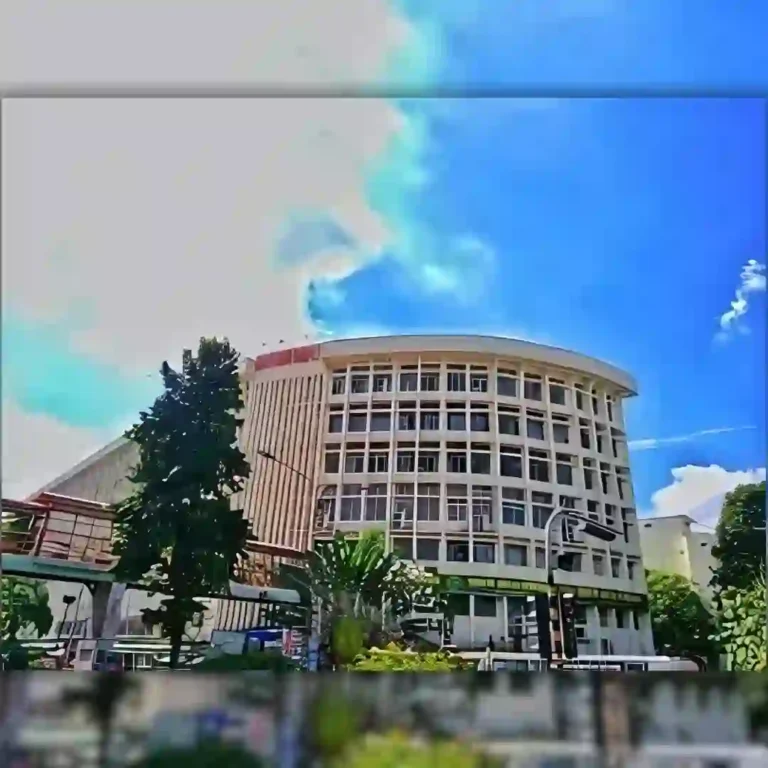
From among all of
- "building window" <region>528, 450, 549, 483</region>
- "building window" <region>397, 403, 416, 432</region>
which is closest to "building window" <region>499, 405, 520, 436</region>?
"building window" <region>528, 450, 549, 483</region>

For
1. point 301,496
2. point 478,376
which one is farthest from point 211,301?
point 478,376

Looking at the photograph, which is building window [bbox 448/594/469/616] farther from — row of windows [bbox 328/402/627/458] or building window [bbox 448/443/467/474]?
row of windows [bbox 328/402/627/458]

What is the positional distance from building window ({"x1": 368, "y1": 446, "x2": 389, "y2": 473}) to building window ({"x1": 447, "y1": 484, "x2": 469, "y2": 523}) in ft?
0.91

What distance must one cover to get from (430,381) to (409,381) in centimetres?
9

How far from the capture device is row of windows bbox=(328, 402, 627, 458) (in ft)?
10.6

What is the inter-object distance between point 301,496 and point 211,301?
864mm

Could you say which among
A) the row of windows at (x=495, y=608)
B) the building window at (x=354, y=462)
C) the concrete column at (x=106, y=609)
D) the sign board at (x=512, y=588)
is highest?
the building window at (x=354, y=462)

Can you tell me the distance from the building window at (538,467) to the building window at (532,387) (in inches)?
9.2

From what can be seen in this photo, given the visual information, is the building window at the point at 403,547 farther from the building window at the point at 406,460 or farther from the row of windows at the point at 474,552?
the building window at the point at 406,460

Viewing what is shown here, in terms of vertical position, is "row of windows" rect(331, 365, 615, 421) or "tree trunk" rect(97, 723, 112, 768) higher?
"row of windows" rect(331, 365, 615, 421)

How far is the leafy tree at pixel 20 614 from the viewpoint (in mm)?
3031

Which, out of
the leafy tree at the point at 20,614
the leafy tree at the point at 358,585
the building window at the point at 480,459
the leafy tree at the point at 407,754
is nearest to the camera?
→ the leafy tree at the point at 407,754

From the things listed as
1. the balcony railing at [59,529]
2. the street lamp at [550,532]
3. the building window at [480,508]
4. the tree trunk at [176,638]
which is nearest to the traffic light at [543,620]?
the street lamp at [550,532]

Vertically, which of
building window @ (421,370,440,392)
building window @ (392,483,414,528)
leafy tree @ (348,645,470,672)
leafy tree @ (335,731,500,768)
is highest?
building window @ (421,370,440,392)
